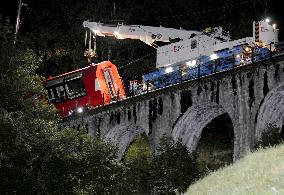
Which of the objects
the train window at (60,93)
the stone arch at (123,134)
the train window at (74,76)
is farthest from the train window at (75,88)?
the stone arch at (123,134)

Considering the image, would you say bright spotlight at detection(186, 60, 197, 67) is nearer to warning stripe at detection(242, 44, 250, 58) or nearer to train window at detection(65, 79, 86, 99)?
warning stripe at detection(242, 44, 250, 58)

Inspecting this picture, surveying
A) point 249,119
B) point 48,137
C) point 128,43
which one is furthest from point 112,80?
point 128,43

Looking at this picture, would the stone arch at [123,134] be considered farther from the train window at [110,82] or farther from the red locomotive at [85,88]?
the train window at [110,82]

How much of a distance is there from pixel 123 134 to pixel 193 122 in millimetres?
6746

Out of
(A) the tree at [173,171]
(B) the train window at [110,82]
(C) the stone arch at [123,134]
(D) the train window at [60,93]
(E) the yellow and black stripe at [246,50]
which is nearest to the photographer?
(A) the tree at [173,171]

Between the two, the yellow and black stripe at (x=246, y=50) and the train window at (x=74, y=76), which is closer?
the yellow and black stripe at (x=246, y=50)

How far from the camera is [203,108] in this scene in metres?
29.0

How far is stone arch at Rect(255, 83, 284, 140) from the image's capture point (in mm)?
24984

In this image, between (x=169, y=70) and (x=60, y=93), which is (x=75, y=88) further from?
(x=169, y=70)

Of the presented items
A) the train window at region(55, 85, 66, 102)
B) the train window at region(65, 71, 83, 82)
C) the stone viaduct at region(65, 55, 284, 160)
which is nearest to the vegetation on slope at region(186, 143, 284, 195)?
the stone viaduct at region(65, 55, 284, 160)

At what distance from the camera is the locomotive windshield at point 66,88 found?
3397cm

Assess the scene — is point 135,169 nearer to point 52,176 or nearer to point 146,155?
point 146,155

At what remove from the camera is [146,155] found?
32.0m

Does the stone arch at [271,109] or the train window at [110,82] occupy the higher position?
the train window at [110,82]
